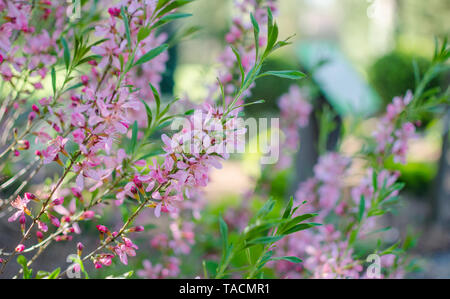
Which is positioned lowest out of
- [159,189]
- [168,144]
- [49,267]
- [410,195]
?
[410,195]

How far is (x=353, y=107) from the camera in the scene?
227 cm

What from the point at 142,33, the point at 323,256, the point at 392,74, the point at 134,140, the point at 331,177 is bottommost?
the point at 323,256

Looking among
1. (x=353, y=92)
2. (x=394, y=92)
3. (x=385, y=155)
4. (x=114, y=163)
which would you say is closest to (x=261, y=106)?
(x=394, y=92)

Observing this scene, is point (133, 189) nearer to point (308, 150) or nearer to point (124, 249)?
point (124, 249)

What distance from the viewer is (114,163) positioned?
3.77ft

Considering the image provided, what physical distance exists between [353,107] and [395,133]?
599 millimetres

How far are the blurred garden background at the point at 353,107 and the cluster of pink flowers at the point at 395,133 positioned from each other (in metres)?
0.16

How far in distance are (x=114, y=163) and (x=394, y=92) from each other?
35.4 feet

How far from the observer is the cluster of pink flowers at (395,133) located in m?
1.66

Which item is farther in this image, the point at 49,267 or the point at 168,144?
the point at 49,267

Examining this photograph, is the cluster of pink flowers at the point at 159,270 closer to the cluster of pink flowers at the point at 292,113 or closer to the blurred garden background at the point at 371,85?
the blurred garden background at the point at 371,85

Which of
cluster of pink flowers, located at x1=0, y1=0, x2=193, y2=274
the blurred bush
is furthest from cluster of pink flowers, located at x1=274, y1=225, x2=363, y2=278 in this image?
the blurred bush

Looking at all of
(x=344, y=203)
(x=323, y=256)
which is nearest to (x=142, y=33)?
(x=323, y=256)
